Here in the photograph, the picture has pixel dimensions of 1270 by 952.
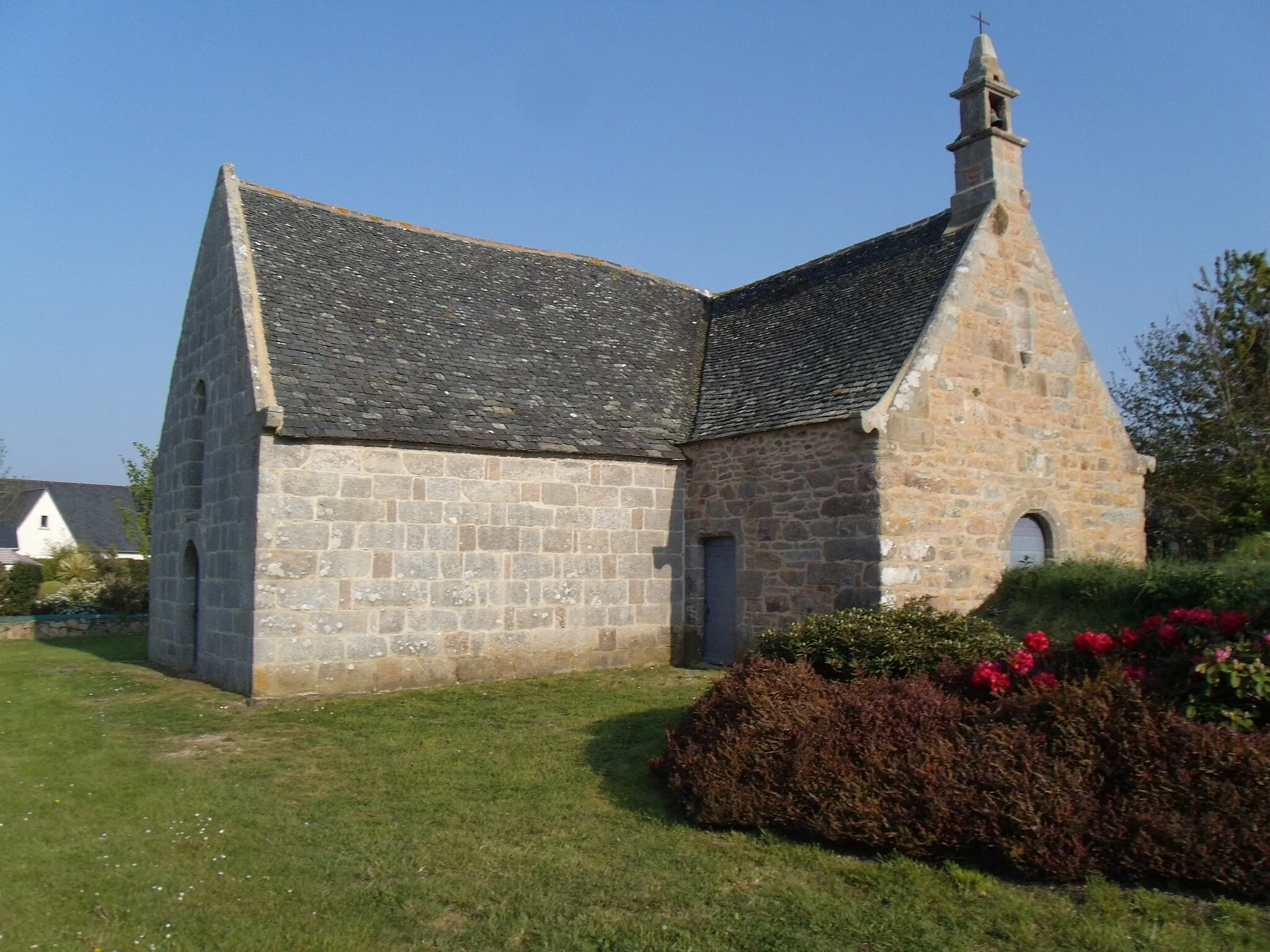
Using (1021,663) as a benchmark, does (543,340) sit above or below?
above

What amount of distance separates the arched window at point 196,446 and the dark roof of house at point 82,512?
1620 inches

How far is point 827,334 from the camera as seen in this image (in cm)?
1529

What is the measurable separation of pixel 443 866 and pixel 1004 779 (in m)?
3.64

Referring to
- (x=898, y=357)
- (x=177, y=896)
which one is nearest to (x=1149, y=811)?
(x=177, y=896)

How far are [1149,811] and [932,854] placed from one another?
131 centimetres

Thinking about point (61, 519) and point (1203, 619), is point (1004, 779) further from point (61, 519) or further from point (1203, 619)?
point (61, 519)

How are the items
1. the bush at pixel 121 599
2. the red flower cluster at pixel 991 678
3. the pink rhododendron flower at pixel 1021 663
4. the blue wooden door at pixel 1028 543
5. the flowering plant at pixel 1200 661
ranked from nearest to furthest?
the flowering plant at pixel 1200 661, the red flower cluster at pixel 991 678, the pink rhododendron flower at pixel 1021 663, the blue wooden door at pixel 1028 543, the bush at pixel 121 599

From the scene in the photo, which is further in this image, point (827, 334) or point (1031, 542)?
point (827, 334)

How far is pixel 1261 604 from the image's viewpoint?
24.0 ft

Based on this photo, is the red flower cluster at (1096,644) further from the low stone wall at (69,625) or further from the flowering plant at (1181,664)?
the low stone wall at (69,625)

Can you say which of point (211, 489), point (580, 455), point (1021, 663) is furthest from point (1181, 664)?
point (211, 489)

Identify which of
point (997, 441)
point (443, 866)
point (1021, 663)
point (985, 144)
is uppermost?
point (985, 144)

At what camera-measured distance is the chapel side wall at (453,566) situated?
1193 cm

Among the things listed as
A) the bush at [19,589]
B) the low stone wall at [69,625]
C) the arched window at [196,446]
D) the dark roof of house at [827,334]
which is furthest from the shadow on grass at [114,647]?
the dark roof of house at [827,334]
